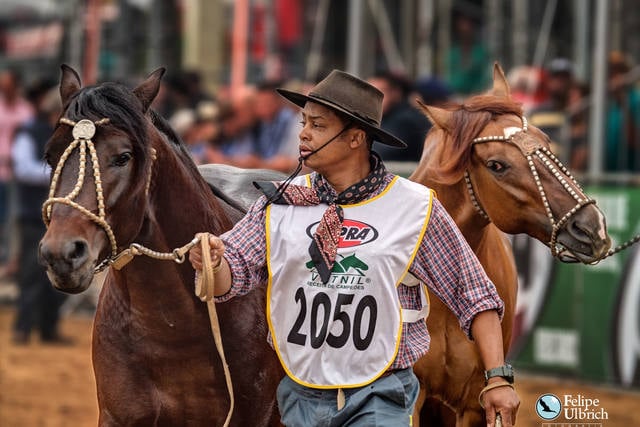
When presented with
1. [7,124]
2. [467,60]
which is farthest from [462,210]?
[7,124]

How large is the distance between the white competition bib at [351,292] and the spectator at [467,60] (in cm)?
871

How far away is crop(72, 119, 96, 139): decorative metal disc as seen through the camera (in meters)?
3.99

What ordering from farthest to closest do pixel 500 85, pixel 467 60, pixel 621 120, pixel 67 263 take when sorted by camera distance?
pixel 467 60 < pixel 621 120 < pixel 500 85 < pixel 67 263

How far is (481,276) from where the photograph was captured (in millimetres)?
3971

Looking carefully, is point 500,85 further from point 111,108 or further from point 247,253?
point 111,108

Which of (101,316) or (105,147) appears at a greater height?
(105,147)

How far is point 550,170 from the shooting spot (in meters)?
4.84

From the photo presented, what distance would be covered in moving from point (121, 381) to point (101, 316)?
31 cm

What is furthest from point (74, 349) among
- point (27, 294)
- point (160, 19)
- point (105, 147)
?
point (105, 147)

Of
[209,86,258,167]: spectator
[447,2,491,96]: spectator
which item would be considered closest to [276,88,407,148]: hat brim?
[209,86,258,167]: spectator

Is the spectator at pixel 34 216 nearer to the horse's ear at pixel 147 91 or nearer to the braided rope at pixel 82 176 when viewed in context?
the horse's ear at pixel 147 91

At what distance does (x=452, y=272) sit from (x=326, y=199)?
0.51 m

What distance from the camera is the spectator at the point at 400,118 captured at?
9.36 meters

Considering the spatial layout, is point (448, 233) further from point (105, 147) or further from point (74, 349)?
point (74, 349)
